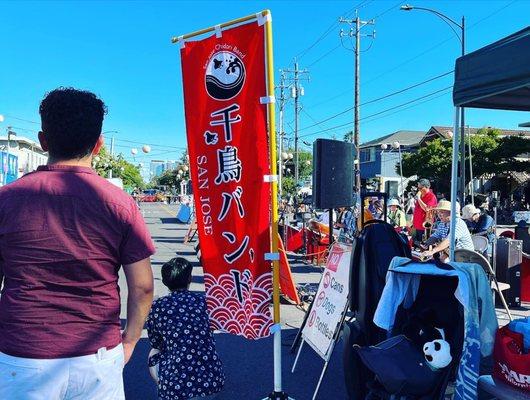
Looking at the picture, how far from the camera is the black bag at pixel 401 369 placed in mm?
2883

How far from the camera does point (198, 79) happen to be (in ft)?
12.0

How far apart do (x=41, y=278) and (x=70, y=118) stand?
22.5 inches

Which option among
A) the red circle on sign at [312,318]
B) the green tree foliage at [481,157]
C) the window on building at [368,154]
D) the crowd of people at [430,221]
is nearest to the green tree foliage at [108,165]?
the crowd of people at [430,221]

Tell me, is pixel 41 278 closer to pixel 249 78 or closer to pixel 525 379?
pixel 249 78

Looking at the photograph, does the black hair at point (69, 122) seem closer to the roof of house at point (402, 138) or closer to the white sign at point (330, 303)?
the white sign at point (330, 303)

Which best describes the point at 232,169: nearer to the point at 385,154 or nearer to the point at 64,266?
the point at 64,266

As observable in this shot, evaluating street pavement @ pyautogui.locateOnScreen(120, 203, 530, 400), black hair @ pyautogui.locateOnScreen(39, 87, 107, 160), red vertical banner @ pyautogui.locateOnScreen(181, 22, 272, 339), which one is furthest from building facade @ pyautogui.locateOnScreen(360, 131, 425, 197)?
black hair @ pyautogui.locateOnScreen(39, 87, 107, 160)

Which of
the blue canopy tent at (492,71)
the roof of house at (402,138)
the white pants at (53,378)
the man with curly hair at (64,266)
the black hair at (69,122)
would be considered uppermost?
the roof of house at (402,138)

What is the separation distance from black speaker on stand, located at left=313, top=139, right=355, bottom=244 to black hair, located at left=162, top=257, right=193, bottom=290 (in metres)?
1.49

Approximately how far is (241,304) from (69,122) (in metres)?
2.24

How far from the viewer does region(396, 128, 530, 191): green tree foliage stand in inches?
1208

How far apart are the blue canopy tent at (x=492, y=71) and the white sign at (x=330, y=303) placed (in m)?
1.26

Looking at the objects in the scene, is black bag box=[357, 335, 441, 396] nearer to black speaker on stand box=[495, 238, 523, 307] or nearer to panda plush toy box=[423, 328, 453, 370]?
panda plush toy box=[423, 328, 453, 370]

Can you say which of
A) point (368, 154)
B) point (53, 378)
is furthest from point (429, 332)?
point (368, 154)
